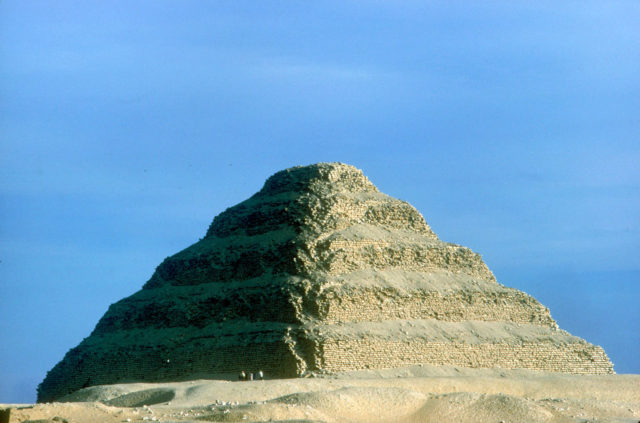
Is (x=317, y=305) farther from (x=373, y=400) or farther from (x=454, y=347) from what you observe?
(x=373, y=400)

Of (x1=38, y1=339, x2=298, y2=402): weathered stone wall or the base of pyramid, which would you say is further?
the base of pyramid

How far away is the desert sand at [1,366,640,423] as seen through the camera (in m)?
27.3

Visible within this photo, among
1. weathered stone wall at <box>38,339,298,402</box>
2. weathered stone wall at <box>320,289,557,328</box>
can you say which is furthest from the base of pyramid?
weathered stone wall at <box>38,339,298,402</box>

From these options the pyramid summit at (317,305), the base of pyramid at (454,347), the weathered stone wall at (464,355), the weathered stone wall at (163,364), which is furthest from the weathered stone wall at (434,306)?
the weathered stone wall at (163,364)

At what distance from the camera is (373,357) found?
44.4 metres

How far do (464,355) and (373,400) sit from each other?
55.4 feet

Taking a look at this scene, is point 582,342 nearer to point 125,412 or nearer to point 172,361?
point 172,361

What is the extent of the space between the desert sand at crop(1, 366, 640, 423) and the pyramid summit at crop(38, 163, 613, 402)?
1.65 m

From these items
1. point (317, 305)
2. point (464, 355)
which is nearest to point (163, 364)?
point (317, 305)

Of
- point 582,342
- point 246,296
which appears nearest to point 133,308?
point 246,296

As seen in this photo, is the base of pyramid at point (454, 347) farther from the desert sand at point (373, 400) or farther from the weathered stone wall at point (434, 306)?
the desert sand at point (373, 400)

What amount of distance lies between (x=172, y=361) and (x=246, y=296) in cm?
452

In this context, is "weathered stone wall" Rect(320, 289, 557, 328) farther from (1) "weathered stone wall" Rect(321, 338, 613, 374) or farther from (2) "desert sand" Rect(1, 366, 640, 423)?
(2) "desert sand" Rect(1, 366, 640, 423)

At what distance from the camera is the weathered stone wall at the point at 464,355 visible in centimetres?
4378
